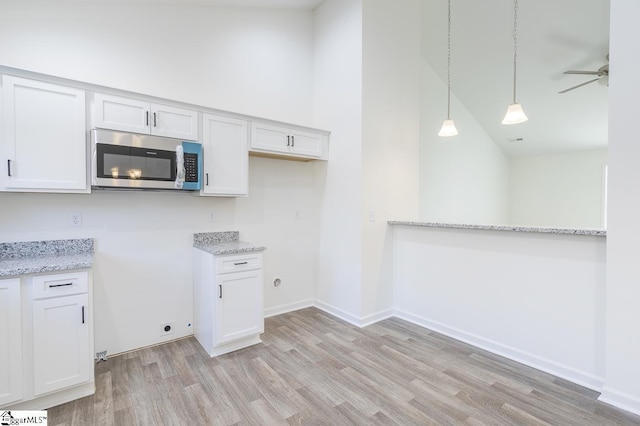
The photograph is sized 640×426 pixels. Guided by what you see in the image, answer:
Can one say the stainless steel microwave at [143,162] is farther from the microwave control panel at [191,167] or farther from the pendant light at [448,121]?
the pendant light at [448,121]

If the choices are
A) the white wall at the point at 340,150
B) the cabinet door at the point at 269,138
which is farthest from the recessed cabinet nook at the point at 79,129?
the white wall at the point at 340,150

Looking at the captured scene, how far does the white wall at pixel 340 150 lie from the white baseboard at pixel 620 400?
1976 mm

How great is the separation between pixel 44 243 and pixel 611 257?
4.06 m

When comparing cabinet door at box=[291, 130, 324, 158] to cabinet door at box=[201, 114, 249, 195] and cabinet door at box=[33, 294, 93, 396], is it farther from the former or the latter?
cabinet door at box=[33, 294, 93, 396]

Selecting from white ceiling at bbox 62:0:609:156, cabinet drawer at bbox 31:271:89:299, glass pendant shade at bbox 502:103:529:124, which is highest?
white ceiling at bbox 62:0:609:156

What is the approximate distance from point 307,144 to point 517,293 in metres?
2.51

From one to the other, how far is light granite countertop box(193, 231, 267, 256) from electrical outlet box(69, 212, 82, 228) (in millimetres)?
923

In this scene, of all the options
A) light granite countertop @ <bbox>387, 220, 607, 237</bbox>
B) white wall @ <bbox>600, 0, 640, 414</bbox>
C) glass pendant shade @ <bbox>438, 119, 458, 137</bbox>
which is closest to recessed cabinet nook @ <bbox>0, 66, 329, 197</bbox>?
light granite countertop @ <bbox>387, 220, 607, 237</bbox>

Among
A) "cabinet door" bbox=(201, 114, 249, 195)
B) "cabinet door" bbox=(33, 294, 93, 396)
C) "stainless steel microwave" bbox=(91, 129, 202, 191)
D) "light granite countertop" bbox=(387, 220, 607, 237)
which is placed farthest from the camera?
"cabinet door" bbox=(201, 114, 249, 195)

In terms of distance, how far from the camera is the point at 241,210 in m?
3.40

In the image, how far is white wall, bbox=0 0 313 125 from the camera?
238cm

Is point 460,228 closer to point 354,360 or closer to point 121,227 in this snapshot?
point 354,360

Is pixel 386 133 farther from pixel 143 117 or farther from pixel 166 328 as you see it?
pixel 166 328

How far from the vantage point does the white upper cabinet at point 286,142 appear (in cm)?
314
